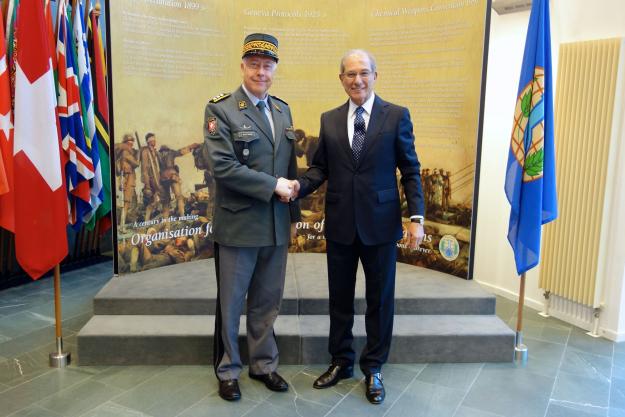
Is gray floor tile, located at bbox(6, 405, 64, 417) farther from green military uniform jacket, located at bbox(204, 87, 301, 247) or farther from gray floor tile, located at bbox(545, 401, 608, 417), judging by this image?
gray floor tile, located at bbox(545, 401, 608, 417)

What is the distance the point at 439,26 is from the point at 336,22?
34.8 inches

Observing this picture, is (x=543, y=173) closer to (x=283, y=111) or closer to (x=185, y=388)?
(x=283, y=111)

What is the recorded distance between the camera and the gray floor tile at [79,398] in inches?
102

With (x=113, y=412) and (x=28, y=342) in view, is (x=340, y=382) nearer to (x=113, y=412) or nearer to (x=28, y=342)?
(x=113, y=412)

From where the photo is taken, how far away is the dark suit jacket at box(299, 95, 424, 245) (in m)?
2.58

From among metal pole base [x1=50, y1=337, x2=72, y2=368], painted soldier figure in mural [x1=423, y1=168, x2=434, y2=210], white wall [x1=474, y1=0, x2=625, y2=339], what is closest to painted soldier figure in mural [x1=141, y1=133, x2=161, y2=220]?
metal pole base [x1=50, y1=337, x2=72, y2=368]

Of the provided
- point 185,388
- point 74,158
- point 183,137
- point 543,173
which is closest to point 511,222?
point 543,173

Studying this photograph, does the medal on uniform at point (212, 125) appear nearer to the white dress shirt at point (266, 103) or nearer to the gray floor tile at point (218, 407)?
the white dress shirt at point (266, 103)

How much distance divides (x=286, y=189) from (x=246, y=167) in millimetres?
225

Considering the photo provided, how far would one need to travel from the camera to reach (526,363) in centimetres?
322

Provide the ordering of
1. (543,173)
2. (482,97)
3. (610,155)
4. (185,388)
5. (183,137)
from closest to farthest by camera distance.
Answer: (185,388) < (543,173) < (610,155) < (482,97) < (183,137)

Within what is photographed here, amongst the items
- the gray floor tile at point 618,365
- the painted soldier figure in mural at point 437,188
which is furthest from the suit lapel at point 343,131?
the gray floor tile at point 618,365

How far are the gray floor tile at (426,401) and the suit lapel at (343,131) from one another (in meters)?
1.32

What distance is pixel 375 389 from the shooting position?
2.71 meters
